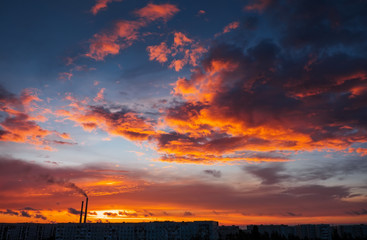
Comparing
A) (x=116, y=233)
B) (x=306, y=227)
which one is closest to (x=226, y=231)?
(x=306, y=227)

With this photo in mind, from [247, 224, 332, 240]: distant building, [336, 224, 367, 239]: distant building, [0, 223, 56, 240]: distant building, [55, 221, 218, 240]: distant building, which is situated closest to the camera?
[55, 221, 218, 240]: distant building

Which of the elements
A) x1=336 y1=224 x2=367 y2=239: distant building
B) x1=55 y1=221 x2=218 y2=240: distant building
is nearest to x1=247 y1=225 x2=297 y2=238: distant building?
x1=336 y1=224 x2=367 y2=239: distant building

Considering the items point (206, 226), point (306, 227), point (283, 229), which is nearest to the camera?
point (206, 226)

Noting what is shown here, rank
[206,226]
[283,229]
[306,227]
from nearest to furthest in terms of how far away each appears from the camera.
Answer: [206,226] → [306,227] → [283,229]

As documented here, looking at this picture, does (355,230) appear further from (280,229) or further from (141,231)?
(141,231)

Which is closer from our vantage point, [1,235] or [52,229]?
[1,235]

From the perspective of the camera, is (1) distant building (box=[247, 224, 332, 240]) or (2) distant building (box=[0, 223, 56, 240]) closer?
(1) distant building (box=[247, 224, 332, 240])

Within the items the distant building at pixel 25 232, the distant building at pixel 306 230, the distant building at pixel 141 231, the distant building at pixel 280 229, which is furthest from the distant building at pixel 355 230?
the distant building at pixel 25 232

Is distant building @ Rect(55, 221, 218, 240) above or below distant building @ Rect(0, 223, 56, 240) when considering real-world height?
above

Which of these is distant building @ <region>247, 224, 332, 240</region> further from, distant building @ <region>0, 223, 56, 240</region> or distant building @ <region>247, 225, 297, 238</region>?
distant building @ <region>0, 223, 56, 240</region>

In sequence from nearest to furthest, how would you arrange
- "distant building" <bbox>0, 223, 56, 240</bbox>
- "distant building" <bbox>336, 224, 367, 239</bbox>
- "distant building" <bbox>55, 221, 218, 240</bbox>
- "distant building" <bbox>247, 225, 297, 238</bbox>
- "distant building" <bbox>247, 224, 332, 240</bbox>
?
"distant building" <bbox>55, 221, 218, 240</bbox> < "distant building" <bbox>247, 224, 332, 240</bbox> < "distant building" <bbox>336, 224, 367, 239</bbox> < "distant building" <bbox>0, 223, 56, 240</bbox> < "distant building" <bbox>247, 225, 297, 238</bbox>

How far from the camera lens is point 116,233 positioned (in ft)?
440

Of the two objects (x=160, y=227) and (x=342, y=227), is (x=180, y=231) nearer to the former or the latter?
(x=160, y=227)

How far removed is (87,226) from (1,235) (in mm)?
76346
